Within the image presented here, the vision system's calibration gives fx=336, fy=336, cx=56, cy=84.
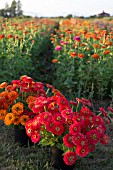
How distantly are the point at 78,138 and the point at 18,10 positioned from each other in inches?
1311

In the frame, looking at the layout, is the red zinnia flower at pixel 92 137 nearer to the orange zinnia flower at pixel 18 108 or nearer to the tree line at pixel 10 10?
the orange zinnia flower at pixel 18 108

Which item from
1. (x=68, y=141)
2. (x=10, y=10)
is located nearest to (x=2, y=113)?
(x=68, y=141)

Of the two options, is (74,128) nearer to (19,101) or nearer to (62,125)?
(62,125)

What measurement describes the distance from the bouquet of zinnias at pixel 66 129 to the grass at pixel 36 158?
31cm

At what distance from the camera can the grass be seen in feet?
10.6

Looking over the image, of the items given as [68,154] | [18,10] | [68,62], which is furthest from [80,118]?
[18,10]

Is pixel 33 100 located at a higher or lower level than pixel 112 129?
higher

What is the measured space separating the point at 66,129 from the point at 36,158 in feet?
2.03

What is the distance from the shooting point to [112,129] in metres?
4.33

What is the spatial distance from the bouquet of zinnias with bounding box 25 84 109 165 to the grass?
0.31 meters

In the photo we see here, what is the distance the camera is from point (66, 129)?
3.00m

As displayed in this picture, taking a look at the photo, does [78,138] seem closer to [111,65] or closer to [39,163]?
[39,163]

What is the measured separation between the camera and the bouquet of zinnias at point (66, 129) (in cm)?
278

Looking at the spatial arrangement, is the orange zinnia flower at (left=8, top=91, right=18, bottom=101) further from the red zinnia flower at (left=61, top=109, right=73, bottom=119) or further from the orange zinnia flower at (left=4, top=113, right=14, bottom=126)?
the red zinnia flower at (left=61, top=109, right=73, bottom=119)
